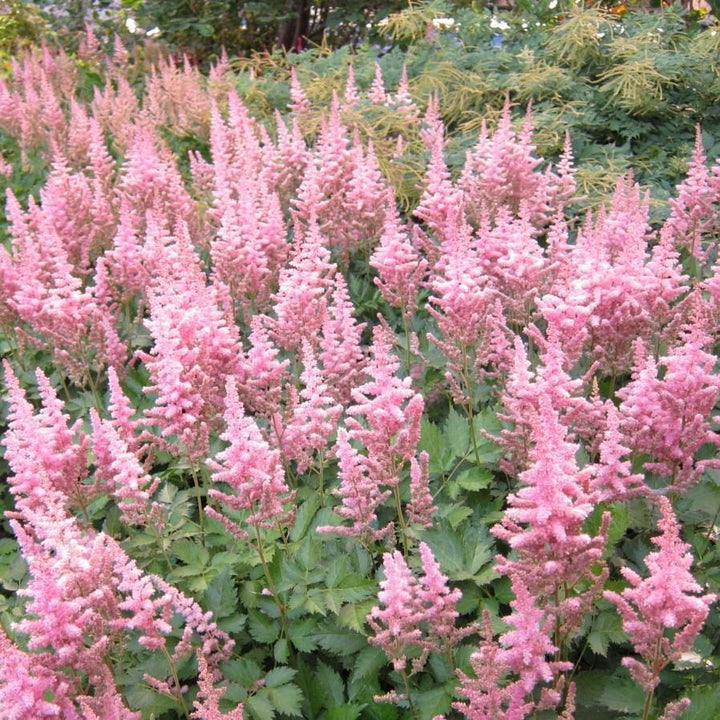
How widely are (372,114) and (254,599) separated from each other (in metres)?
3.30

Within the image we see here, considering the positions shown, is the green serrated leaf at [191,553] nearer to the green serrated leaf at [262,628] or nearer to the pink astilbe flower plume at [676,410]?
the green serrated leaf at [262,628]

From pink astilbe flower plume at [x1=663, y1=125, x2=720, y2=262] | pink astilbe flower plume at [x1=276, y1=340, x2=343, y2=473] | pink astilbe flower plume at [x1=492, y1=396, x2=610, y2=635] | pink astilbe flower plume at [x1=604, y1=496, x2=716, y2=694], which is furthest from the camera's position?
pink astilbe flower plume at [x1=663, y1=125, x2=720, y2=262]

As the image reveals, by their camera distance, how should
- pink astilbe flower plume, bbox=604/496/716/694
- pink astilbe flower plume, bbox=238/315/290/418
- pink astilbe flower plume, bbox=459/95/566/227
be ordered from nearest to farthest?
pink astilbe flower plume, bbox=604/496/716/694 → pink astilbe flower plume, bbox=238/315/290/418 → pink astilbe flower plume, bbox=459/95/566/227

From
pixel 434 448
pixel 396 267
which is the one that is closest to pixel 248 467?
pixel 434 448

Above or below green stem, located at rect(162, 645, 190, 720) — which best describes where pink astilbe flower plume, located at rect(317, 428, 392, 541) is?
above

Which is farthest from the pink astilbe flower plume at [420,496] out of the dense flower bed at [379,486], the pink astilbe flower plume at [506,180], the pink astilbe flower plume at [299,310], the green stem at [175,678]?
the pink astilbe flower plume at [506,180]

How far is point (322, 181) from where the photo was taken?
3.76 metres

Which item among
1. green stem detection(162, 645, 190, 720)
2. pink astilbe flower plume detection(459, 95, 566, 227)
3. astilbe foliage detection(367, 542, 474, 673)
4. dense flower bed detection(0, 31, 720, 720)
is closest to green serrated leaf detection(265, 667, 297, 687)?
dense flower bed detection(0, 31, 720, 720)

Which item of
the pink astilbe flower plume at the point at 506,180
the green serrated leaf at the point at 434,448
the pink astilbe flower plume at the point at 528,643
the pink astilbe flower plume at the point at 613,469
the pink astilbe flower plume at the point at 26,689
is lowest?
the green serrated leaf at the point at 434,448

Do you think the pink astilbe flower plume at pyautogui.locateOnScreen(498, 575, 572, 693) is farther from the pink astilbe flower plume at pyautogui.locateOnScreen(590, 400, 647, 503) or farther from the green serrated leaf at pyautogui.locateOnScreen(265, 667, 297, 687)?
the green serrated leaf at pyautogui.locateOnScreen(265, 667, 297, 687)

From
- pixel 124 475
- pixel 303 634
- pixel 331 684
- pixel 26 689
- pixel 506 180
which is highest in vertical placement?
pixel 506 180

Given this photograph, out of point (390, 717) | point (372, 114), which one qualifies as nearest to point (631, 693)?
point (390, 717)

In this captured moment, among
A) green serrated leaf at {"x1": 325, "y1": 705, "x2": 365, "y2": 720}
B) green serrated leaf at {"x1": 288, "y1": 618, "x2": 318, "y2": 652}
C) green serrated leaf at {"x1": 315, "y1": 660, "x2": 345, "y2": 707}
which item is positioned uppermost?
green serrated leaf at {"x1": 288, "y1": 618, "x2": 318, "y2": 652}

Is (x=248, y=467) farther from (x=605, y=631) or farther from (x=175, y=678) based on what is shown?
(x=605, y=631)
